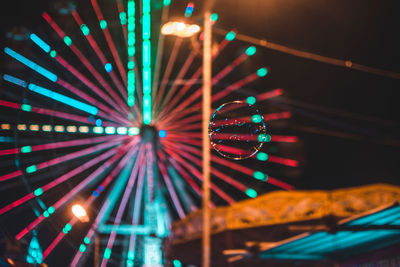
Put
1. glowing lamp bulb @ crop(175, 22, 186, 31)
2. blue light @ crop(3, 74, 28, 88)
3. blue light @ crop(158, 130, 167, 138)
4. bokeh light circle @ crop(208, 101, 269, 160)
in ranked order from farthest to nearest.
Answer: blue light @ crop(158, 130, 167, 138)
blue light @ crop(3, 74, 28, 88)
glowing lamp bulb @ crop(175, 22, 186, 31)
bokeh light circle @ crop(208, 101, 269, 160)

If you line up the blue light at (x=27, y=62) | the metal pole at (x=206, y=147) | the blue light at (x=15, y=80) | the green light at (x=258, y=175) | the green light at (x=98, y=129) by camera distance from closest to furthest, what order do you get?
the metal pole at (x=206, y=147) < the blue light at (x=15, y=80) < the blue light at (x=27, y=62) < the green light at (x=98, y=129) < the green light at (x=258, y=175)

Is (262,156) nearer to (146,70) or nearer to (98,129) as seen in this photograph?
(146,70)

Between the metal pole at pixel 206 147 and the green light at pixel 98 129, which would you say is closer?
the metal pole at pixel 206 147

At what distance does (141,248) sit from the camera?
494 inches

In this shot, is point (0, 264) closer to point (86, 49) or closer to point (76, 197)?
point (76, 197)

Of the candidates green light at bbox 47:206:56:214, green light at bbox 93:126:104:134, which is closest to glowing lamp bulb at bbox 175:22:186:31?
green light at bbox 93:126:104:134

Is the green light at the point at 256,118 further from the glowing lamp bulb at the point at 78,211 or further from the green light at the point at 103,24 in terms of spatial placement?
the green light at the point at 103,24

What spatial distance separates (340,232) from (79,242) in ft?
16.6

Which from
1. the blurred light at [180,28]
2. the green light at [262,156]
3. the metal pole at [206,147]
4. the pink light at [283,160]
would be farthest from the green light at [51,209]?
the pink light at [283,160]

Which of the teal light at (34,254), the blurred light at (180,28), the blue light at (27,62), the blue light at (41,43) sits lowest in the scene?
the teal light at (34,254)

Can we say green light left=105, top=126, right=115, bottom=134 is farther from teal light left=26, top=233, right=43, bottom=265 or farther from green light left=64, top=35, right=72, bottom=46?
teal light left=26, top=233, right=43, bottom=265

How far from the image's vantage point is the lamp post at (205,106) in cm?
988

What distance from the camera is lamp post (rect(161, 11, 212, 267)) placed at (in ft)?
32.4

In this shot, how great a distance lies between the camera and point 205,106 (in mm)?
10648
